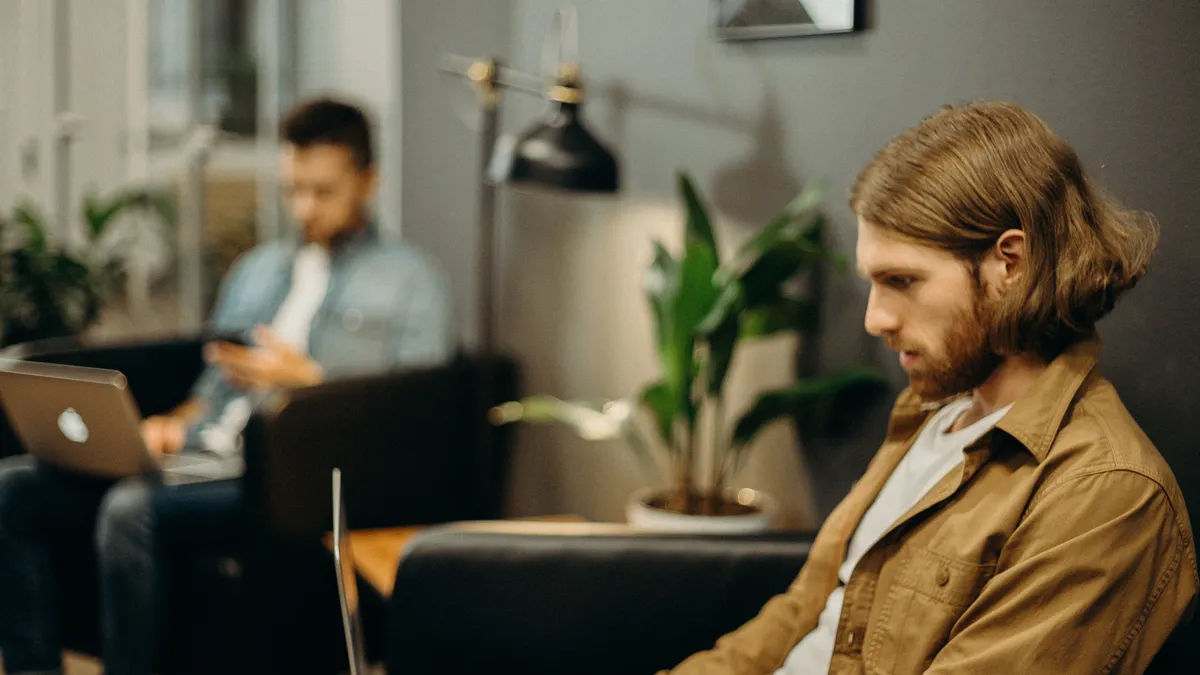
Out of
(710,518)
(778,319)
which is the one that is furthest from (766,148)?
(710,518)

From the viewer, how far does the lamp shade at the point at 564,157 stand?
231 cm

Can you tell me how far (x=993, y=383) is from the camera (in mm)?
1339

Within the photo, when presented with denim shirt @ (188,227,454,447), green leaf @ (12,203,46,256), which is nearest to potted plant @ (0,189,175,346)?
green leaf @ (12,203,46,256)

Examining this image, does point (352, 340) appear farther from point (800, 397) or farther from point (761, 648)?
point (761, 648)

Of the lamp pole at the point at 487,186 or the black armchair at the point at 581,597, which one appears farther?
the lamp pole at the point at 487,186

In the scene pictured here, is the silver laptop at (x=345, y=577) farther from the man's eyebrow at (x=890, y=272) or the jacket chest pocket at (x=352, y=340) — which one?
the jacket chest pocket at (x=352, y=340)

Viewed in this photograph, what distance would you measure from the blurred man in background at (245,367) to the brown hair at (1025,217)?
1610 mm

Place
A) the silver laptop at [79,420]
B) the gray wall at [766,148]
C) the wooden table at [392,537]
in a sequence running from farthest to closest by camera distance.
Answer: the silver laptop at [79,420]
the wooden table at [392,537]
the gray wall at [766,148]

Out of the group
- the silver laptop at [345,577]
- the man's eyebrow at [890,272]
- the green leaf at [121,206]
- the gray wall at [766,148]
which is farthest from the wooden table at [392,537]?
the green leaf at [121,206]

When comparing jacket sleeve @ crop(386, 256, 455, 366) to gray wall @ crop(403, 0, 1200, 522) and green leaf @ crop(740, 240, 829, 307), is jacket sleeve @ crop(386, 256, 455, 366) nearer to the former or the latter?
gray wall @ crop(403, 0, 1200, 522)

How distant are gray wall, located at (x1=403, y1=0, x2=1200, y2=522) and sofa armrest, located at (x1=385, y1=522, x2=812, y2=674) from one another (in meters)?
0.45

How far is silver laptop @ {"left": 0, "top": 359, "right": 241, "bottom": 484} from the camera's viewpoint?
2.18m

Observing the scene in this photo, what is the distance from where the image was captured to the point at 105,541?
248 centimetres

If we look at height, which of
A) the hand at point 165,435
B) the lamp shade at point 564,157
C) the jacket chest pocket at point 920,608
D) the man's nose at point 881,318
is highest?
the lamp shade at point 564,157
